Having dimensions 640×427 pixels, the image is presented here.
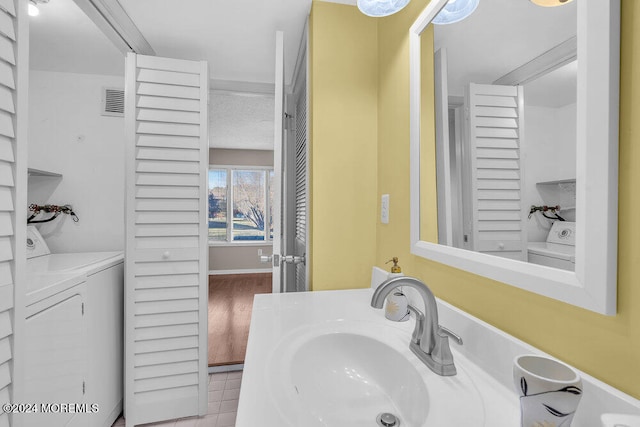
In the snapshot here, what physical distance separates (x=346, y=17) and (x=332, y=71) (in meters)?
0.28

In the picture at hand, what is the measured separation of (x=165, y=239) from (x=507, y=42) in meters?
1.70

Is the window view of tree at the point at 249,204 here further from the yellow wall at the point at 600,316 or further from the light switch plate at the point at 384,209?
the yellow wall at the point at 600,316

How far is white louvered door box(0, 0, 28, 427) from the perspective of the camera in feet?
2.50

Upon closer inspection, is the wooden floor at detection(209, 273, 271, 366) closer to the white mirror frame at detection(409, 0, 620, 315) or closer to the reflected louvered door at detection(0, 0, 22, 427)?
the reflected louvered door at detection(0, 0, 22, 427)

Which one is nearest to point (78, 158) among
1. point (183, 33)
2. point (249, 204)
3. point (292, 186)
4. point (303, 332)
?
point (183, 33)

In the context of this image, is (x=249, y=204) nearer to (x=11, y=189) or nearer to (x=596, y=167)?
(x=11, y=189)

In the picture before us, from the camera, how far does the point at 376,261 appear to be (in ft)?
4.37

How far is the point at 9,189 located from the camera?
79 cm

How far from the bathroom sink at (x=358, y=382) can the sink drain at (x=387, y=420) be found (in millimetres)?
10

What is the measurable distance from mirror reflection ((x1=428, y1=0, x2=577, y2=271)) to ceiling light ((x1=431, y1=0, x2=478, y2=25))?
18 mm

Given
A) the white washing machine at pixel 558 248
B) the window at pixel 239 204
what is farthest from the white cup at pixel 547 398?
the window at pixel 239 204

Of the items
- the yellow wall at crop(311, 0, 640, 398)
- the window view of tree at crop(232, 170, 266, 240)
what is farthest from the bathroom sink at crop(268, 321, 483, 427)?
the window view of tree at crop(232, 170, 266, 240)

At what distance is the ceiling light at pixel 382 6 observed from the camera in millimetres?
939

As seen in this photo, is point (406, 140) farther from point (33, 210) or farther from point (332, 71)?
point (33, 210)
